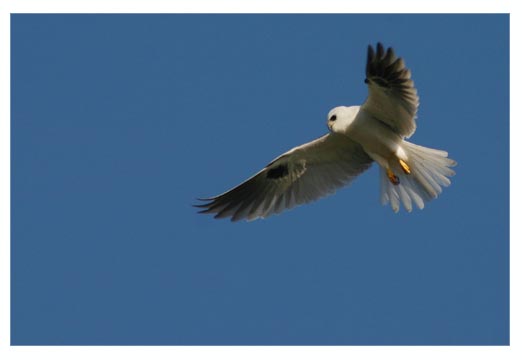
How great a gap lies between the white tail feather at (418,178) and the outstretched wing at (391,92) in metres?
0.33

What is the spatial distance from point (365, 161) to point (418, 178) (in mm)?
619

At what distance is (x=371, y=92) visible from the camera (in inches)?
→ 347

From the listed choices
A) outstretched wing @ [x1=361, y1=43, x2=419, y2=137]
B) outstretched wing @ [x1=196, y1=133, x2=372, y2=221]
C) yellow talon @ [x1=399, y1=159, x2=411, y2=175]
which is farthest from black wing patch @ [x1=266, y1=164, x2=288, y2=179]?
outstretched wing @ [x1=361, y1=43, x2=419, y2=137]

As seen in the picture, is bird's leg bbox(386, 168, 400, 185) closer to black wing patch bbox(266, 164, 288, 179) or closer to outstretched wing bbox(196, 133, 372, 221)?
outstretched wing bbox(196, 133, 372, 221)

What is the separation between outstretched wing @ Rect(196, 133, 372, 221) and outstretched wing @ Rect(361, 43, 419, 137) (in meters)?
0.87

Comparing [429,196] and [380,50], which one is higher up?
[380,50]

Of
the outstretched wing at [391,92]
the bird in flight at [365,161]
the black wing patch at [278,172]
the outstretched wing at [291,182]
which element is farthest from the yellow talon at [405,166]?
the black wing patch at [278,172]

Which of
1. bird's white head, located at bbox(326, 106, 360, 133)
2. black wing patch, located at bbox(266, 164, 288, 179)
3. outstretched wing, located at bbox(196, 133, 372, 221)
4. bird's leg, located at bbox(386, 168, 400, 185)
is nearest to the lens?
bird's white head, located at bbox(326, 106, 360, 133)

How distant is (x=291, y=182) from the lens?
398 inches

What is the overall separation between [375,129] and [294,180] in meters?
1.24

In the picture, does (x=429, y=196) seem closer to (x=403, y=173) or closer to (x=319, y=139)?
(x=403, y=173)

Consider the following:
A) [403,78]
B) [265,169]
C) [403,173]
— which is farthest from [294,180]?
[403,78]

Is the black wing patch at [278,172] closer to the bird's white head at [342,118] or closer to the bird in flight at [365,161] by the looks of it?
the bird in flight at [365,161]

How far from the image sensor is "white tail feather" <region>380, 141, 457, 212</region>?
9344mm
